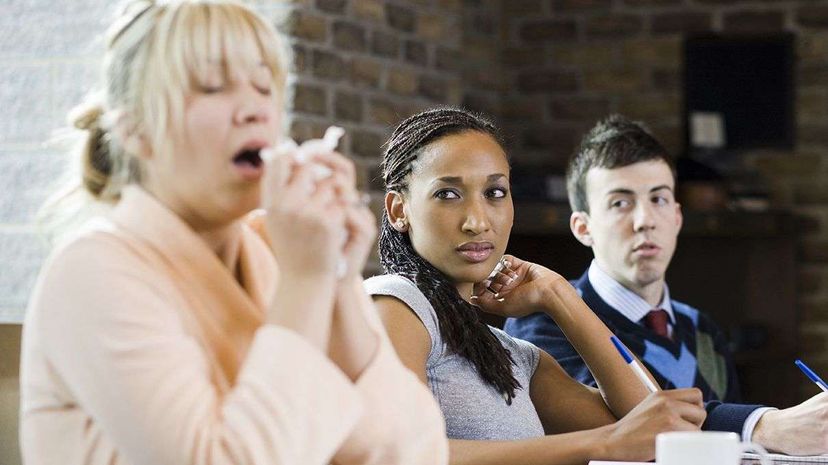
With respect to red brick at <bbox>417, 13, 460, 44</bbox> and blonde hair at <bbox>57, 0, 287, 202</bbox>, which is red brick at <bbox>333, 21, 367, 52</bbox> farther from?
blonde hair at <bbox>57, 0, 287, 202</bbox>

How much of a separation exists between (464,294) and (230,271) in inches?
25.5

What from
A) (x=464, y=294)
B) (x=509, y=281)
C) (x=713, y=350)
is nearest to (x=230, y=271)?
(x=464, y=294)

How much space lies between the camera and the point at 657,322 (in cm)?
232

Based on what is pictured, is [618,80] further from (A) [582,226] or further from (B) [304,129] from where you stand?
(A) [582,226]

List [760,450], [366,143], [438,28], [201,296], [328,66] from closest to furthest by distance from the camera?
[201,296] → [760,450] → [328,66] → [366,143] → [438,28]

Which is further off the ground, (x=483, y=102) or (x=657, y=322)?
(x=483, y=102)

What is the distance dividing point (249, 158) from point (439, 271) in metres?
0.68

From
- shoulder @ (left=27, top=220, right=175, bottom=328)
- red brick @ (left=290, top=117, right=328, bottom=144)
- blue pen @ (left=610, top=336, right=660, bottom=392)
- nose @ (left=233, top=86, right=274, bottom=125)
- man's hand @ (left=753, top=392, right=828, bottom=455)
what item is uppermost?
nose @ (left=233, top=86, right=274, bottom=125)

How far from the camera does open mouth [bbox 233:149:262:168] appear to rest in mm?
1041

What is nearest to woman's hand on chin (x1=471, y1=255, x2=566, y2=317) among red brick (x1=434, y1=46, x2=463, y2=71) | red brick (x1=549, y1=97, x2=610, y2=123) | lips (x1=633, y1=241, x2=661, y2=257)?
lips (x1=633, y1=241, x2=661, y2=257)

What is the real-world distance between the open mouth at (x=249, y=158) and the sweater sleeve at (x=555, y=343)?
1042mm

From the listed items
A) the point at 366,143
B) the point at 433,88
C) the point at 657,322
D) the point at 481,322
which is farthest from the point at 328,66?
the point at 481,322

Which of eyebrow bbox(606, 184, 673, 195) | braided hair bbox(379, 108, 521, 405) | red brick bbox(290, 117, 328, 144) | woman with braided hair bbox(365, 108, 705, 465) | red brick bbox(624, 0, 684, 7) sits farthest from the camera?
red brick bbox(624, 0, 684, 7)

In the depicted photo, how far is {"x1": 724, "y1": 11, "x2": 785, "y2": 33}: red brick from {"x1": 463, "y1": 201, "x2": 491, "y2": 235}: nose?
2894 millimetres
